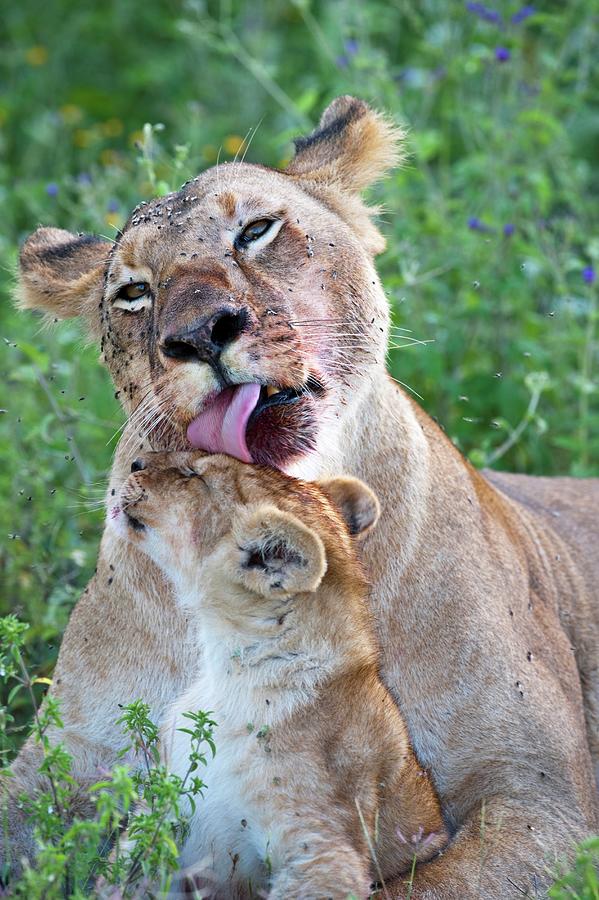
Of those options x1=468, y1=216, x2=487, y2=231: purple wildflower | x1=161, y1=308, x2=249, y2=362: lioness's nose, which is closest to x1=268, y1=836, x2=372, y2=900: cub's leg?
x1=161, y1=308, x2=249, y2=362: lioness's nose

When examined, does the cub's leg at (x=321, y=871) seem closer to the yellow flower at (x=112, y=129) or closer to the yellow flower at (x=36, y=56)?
the yellow flower at (x=112, y=129)

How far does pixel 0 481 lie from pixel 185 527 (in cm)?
268

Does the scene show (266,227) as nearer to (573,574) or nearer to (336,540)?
(336,540)

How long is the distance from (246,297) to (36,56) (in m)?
7.29

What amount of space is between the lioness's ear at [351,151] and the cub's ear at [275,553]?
1.62 meters

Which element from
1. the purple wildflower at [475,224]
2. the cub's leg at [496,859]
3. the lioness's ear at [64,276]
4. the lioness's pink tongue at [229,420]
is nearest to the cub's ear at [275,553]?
the lioness's pink tongue at [229,420]

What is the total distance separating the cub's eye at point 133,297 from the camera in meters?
3.81

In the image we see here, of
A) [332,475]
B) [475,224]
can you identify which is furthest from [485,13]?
[332,475]

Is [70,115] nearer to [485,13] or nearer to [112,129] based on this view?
[112,129]

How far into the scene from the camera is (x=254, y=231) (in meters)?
3.83

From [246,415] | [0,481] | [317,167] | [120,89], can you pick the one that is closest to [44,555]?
[0,481]

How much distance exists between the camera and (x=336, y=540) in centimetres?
320

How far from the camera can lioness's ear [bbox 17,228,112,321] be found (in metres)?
4.21

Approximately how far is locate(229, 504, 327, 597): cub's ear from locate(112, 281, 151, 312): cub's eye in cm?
96
